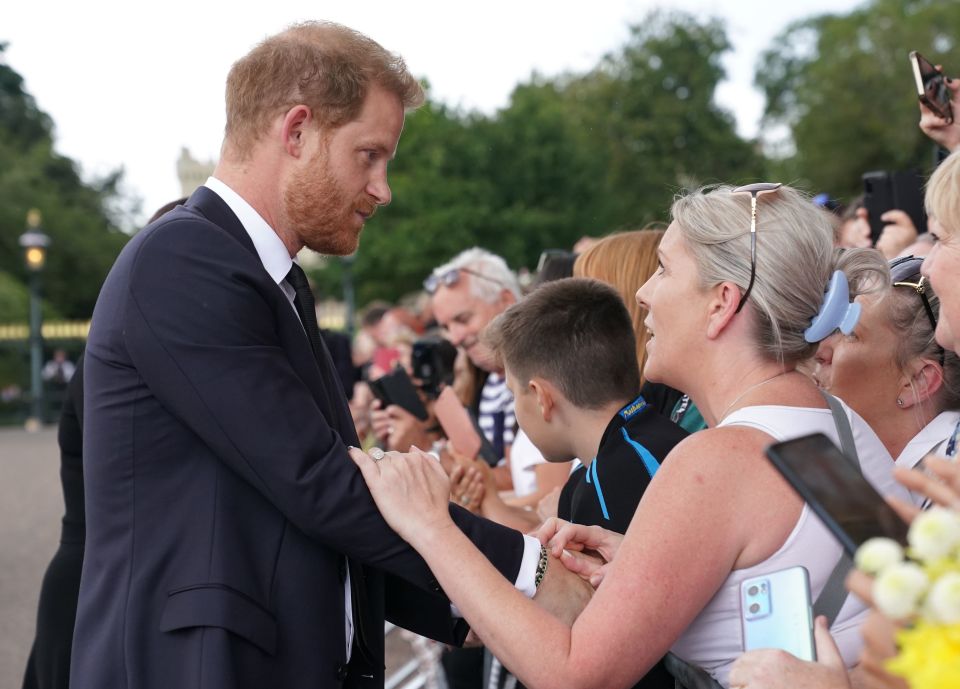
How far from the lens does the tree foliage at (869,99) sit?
36.5 meters

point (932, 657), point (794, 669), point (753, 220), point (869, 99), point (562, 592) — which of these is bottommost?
point (562, 592)

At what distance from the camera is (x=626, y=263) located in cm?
402

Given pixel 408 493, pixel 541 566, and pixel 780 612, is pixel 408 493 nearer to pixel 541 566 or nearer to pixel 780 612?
pixel 541 566

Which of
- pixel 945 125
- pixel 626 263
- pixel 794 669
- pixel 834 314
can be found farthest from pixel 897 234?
pixel 794 669

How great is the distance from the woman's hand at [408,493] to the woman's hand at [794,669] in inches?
31.6

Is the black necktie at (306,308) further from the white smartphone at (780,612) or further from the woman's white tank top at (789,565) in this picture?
the white smartphone at (780,612)

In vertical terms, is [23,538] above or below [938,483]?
below

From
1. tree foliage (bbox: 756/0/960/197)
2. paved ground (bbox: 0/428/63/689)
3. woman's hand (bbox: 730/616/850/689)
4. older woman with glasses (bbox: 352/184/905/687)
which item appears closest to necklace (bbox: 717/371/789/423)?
older woman with glasses (bbox: 352/184/905/687)

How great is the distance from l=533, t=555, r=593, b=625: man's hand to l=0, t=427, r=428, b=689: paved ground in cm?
453

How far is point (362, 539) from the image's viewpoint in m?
2.32

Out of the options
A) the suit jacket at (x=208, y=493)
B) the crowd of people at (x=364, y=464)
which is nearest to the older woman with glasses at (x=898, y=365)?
the crowd of people at (x=364, y=464)

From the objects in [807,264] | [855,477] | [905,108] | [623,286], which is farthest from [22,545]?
[905,108]

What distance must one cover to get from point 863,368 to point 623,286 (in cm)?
105

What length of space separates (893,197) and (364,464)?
371 centimetres
